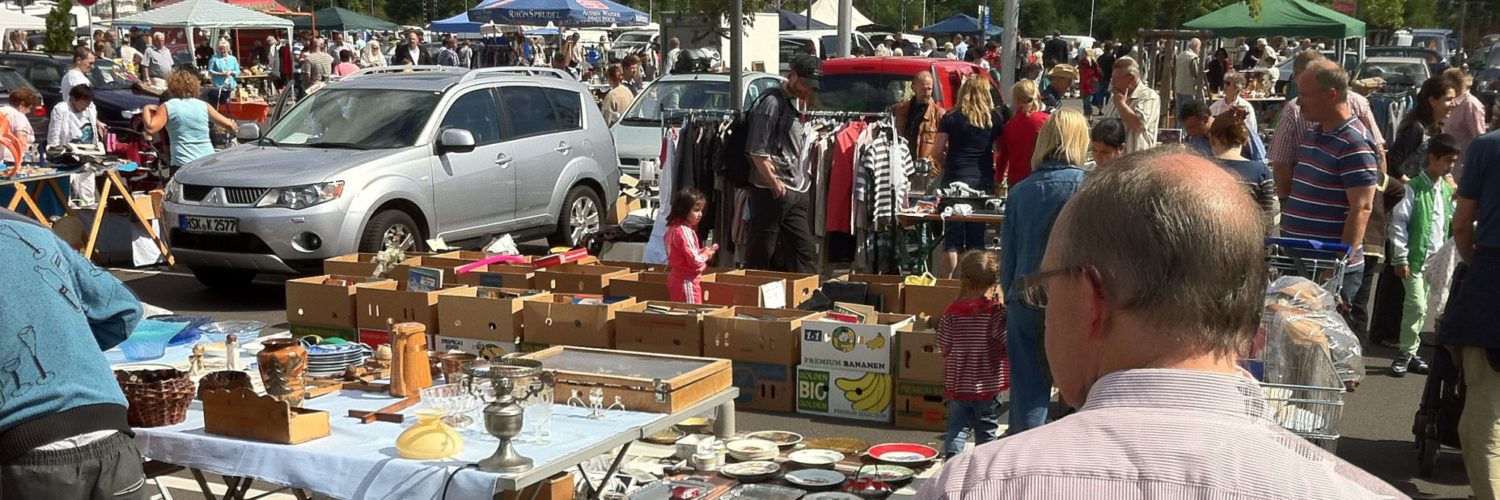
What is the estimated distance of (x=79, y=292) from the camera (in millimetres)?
3838

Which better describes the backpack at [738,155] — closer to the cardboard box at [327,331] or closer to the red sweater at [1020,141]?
the red sweater at [1020,141]

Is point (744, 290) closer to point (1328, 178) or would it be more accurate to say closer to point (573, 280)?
point (573, 280)

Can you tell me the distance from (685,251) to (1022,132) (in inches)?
132

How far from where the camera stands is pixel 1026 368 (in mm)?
5793

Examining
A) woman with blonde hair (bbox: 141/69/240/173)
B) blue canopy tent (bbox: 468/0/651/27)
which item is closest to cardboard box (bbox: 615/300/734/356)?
woman with blonde hair (bbox: 141/69/240/173)

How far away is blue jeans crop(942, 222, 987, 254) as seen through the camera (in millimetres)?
10188

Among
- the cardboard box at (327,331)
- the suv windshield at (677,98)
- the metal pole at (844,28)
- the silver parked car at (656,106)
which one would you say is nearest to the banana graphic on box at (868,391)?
the cardboard box at (327,331)

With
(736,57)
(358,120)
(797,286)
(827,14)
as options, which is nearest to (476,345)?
(797,286)

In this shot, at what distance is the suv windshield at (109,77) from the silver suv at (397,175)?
13373 millimetres

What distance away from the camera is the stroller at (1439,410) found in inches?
254

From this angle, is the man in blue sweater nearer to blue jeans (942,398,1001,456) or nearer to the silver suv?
blue jeans (942,398,1001,456)

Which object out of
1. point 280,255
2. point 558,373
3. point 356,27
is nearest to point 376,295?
point 280,255

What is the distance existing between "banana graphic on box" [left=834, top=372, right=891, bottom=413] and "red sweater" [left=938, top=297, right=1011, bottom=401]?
113cm

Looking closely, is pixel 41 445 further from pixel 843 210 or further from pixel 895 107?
pixel 895 107
